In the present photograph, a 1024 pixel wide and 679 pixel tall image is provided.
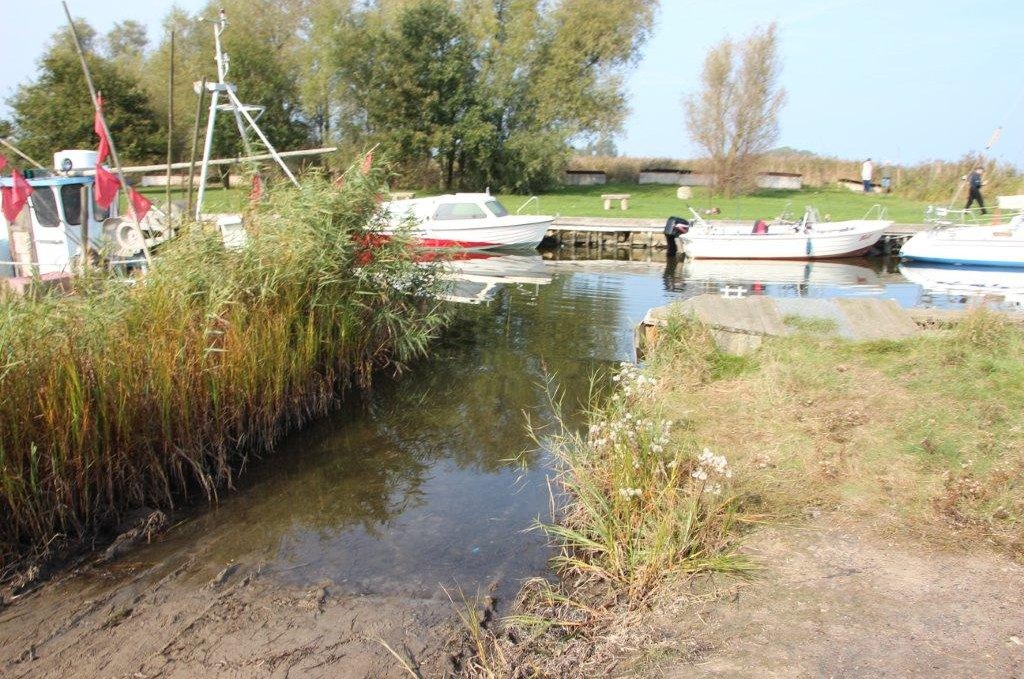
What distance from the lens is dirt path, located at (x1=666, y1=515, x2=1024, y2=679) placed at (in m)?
3.54

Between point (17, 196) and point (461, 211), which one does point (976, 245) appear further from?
point (17, 196)

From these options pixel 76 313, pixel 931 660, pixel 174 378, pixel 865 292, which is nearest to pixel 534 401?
→ pixel 174 378

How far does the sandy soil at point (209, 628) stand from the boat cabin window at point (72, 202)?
28.9 ft

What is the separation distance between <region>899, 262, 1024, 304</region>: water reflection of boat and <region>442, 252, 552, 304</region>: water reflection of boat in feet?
29.4

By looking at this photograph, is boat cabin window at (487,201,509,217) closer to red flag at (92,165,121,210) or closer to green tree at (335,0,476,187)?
green tree at (335,0,476,187)

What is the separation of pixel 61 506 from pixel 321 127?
39.2 metres

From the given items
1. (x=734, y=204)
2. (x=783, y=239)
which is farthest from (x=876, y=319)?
(x=734, y=204)

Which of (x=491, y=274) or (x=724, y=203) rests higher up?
(x=724, y=203)

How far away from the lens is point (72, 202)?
12273 mm

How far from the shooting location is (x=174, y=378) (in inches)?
254

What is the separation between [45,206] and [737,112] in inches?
1078

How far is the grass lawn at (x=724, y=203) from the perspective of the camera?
28578 millimetres

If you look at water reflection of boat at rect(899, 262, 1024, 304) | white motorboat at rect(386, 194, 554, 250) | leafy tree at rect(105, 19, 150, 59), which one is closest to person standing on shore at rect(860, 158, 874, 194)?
water reflection of boat at rect(899, 262, 1024, 304)

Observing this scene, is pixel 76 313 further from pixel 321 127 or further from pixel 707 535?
pixel 321 127
